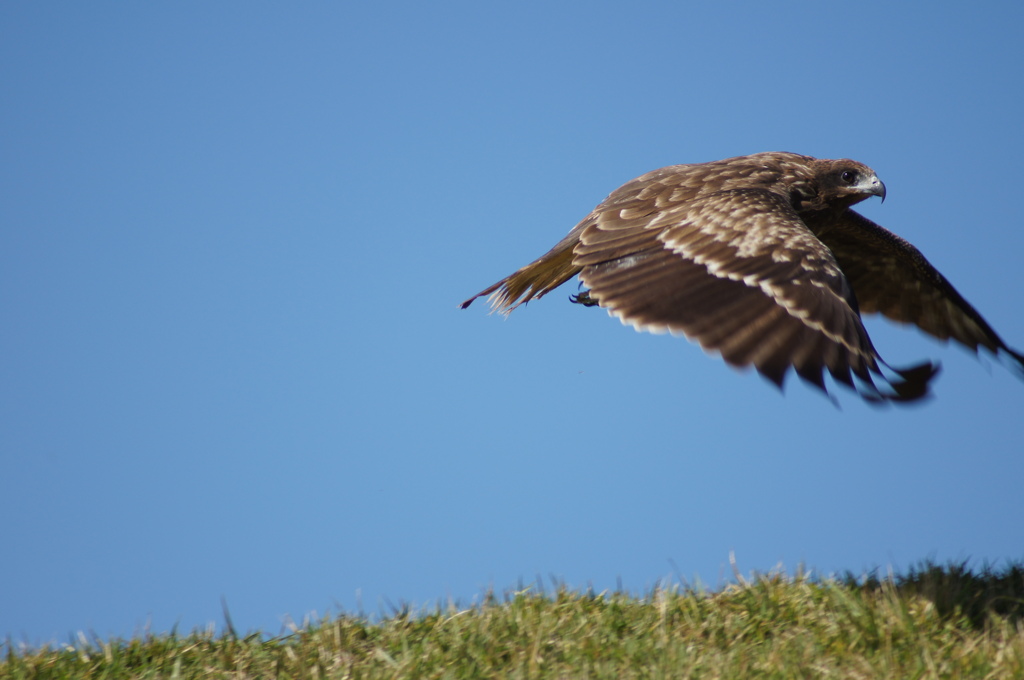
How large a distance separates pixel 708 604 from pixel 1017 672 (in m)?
1.26

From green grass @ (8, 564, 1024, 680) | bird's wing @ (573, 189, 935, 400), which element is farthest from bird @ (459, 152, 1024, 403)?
green grass @ (8, 564, 1024, 680)

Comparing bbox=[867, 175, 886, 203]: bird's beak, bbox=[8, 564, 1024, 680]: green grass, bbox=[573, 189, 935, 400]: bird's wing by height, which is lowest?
bbox=[8, 564, 1024, 680]: green grass

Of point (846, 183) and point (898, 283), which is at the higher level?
point (846, 183)

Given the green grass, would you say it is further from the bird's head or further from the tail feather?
the bird's head

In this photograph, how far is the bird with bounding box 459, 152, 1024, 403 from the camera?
3973 mm

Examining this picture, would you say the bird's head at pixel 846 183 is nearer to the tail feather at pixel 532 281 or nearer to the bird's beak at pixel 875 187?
the bird's beak at pixel 875 187

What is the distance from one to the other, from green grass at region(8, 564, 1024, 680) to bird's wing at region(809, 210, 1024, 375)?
2725 millimetres

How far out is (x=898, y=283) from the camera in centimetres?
710

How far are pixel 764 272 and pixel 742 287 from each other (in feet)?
0.57

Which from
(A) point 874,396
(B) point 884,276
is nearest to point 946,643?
(A) point 874,396

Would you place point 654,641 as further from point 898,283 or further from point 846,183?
point 898,283

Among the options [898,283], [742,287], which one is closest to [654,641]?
[742,287]

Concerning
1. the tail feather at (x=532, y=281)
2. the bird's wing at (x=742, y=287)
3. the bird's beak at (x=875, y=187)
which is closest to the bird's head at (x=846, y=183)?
the bird's beak at (x=875, y=187)

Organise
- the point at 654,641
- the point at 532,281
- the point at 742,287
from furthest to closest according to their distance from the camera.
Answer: the point at 532,281 < the point at 742,287 < the point at 654,641
